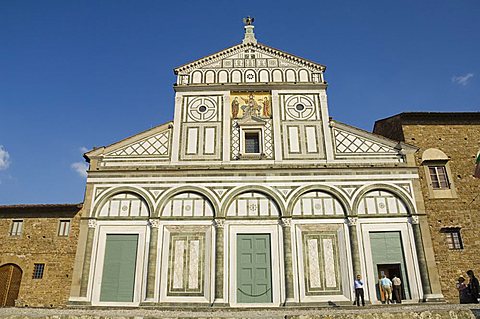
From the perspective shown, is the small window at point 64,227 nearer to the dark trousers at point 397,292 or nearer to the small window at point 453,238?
the dark trousers at point 397,292

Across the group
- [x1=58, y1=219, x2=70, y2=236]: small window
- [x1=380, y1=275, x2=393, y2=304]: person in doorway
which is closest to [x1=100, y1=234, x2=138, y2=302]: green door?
[x1=58, y1=219, x2=70, y2=236]: small window

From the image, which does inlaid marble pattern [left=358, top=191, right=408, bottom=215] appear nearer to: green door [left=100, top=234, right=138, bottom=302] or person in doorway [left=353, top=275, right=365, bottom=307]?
person in doorway [left=353, top=275, right=365, bottom=307]

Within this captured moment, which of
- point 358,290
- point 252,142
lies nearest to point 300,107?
point 252,142

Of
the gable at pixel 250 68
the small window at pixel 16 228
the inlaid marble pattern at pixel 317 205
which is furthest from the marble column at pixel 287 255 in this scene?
the small window at pixel 16 228

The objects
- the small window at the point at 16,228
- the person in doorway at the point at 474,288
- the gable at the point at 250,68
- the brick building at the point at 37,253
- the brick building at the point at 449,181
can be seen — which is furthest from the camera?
the gable at the point at 250,68

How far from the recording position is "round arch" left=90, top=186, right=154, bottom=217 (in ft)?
59.5

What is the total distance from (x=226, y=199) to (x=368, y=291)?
7061 mm

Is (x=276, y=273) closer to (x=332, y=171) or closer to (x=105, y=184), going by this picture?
(x=332, y=171)

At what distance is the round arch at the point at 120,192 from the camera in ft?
59.5

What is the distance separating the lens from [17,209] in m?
20.0

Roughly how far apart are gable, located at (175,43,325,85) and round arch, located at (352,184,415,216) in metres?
6.19

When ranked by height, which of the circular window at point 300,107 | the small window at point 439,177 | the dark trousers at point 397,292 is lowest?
the dark trousers at point 397,292

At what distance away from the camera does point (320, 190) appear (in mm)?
18234

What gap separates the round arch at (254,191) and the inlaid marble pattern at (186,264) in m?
1.72
